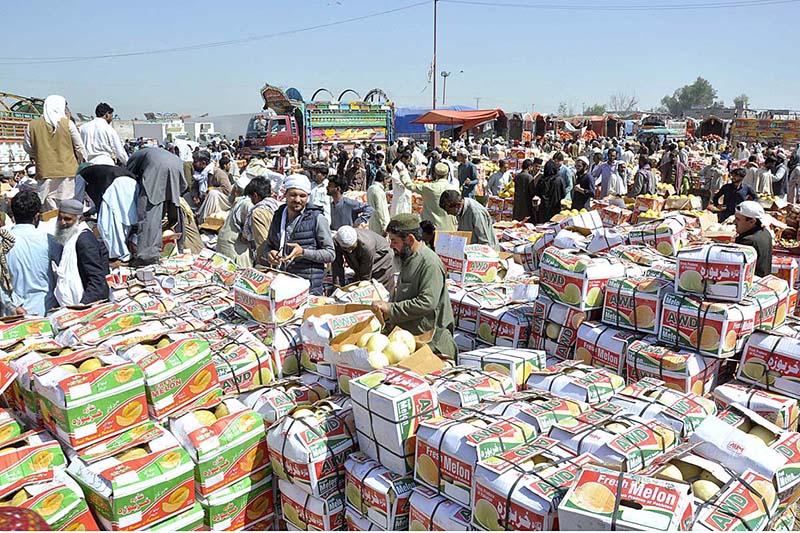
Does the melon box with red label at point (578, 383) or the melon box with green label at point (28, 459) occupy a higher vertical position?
the melon box with red label at point (578, 383)

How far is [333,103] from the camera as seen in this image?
26344mm

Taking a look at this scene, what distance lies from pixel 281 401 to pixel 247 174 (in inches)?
328

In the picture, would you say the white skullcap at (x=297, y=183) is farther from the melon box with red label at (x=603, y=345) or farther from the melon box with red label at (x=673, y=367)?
the melon box with red label at (x=673, y=367)

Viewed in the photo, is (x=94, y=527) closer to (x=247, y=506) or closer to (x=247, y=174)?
(x=247, y=506)

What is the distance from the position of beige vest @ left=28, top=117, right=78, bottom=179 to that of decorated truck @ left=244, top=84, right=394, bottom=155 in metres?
17.4

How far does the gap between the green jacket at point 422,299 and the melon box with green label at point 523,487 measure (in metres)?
1.55

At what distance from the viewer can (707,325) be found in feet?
12.1

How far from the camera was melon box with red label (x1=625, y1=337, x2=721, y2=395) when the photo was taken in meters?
3.64

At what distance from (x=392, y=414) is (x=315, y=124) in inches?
965

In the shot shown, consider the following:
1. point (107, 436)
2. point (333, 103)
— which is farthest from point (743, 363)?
point (333, 103)

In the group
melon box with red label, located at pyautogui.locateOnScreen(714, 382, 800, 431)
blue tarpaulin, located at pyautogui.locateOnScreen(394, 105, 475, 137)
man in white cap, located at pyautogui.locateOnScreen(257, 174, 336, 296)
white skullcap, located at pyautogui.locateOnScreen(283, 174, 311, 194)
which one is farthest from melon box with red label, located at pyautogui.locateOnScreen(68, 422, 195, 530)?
blue tarpaulin, located at pyautogui.locateOnScreen(394, 105, 475, 137)

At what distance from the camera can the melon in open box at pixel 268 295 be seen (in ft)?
13.0

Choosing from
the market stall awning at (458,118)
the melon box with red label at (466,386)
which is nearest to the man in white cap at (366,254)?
the melon box with red label at (466,386)

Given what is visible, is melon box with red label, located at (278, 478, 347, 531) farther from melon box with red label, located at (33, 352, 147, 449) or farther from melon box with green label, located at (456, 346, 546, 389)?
melon box with green label, located at (456, 346, 546, 389)
